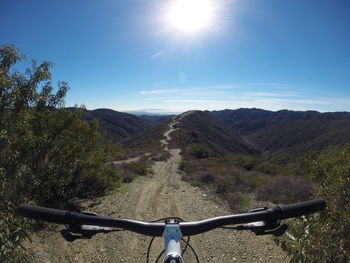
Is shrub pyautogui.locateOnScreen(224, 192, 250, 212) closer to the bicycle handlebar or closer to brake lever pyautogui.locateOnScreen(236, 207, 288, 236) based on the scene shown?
brake lever pyautogui.locateOnScreen(236, 207, 288, 236)

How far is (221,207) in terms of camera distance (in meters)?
11.2

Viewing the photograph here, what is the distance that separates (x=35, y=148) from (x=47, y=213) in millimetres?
5465

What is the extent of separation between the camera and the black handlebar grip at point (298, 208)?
1877 mm

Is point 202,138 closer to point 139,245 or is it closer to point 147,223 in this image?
point 139,245

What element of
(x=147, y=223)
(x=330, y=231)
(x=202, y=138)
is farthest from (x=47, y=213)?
(x=202, y=138)

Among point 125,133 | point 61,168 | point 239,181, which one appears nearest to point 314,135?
point 125,133

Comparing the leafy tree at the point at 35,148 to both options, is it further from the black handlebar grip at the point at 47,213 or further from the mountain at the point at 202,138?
the mountain at the point at 202,138

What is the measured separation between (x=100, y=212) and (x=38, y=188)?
3238 mm

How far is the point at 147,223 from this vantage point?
180 centimetres

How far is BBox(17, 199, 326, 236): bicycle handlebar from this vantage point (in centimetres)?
175

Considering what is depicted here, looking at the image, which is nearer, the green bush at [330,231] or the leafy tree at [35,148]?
the green bush at [330,231]

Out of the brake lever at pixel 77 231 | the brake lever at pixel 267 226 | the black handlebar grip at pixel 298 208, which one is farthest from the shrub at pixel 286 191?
the brake lever at pixel 77 231

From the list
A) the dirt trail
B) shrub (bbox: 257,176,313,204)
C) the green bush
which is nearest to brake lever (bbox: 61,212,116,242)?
the green bush

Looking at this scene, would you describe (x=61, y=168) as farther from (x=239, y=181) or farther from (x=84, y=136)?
(x=239, y=181)
